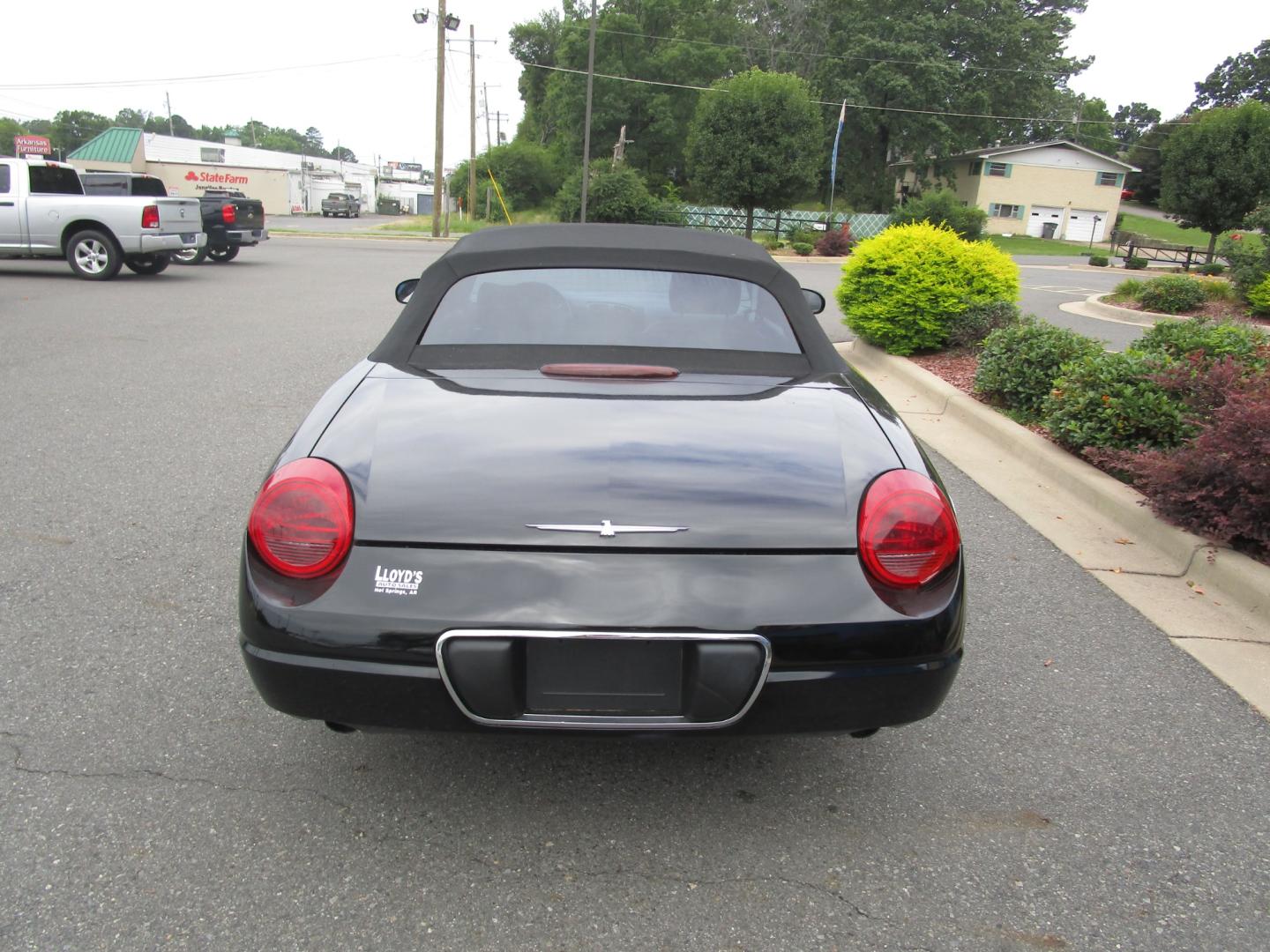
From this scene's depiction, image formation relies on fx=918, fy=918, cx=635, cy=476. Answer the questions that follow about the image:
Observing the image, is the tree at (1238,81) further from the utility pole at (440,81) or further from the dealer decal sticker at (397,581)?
the dealer decal sticker at (397,581)

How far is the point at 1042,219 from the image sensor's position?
210 feet

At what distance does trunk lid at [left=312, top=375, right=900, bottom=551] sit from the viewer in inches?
82.8

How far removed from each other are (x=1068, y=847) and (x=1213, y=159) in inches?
1603

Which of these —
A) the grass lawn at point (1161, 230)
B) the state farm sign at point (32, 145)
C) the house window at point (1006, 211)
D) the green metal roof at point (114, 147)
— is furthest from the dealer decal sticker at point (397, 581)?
the green metal roof at point (114, 147)

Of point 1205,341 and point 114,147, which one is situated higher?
point 114,147

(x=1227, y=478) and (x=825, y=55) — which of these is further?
(x=825, y=55)

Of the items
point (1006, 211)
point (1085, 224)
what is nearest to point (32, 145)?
point (1006, 211)

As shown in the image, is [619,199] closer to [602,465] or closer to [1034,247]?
[1034,247]

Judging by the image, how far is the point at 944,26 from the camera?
56344 mm

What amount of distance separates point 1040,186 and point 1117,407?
65.4 metres

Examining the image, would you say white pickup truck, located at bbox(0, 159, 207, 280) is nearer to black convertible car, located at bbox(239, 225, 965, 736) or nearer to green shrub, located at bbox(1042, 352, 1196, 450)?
green shrub, located at bbox(1042, 352, 1196, 450)

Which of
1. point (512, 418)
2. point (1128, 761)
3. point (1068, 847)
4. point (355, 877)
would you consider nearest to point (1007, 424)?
point (1128, 761)

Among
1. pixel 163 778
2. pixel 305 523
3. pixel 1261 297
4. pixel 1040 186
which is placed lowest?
pixel 163 778

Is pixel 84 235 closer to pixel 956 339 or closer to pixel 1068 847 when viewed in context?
pixel 956 339
